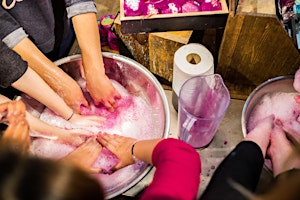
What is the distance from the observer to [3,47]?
3.43 ft

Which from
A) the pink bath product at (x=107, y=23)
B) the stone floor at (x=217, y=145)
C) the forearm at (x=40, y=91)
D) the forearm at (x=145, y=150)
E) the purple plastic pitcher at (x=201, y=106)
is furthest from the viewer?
the pink bath product at (x=107, y=23)

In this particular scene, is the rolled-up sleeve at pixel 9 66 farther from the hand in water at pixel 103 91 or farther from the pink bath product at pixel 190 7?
the pink bath product at pixel 190 7

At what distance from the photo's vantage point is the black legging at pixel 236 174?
2.66 feet

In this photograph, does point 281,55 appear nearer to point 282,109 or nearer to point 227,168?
point 282,109

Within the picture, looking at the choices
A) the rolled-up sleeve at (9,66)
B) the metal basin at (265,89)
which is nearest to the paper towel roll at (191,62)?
the metal basin at (265,89)

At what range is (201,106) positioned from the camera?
4.65ft

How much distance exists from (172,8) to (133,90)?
0.43 meters

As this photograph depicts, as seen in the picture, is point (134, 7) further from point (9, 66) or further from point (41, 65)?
point (9, 66)

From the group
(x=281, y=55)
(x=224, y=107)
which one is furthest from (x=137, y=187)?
(x=281, y=55)

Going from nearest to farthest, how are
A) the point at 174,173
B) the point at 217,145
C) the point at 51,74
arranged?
the point at 174,173, the point at 51,74, the point at 217,145

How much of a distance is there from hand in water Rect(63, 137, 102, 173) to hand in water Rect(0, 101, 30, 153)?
0.30 meters

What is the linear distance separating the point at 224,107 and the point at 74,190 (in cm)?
79

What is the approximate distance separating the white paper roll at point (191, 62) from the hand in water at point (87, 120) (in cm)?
40

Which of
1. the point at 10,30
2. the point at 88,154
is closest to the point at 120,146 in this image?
the point at 88,154
